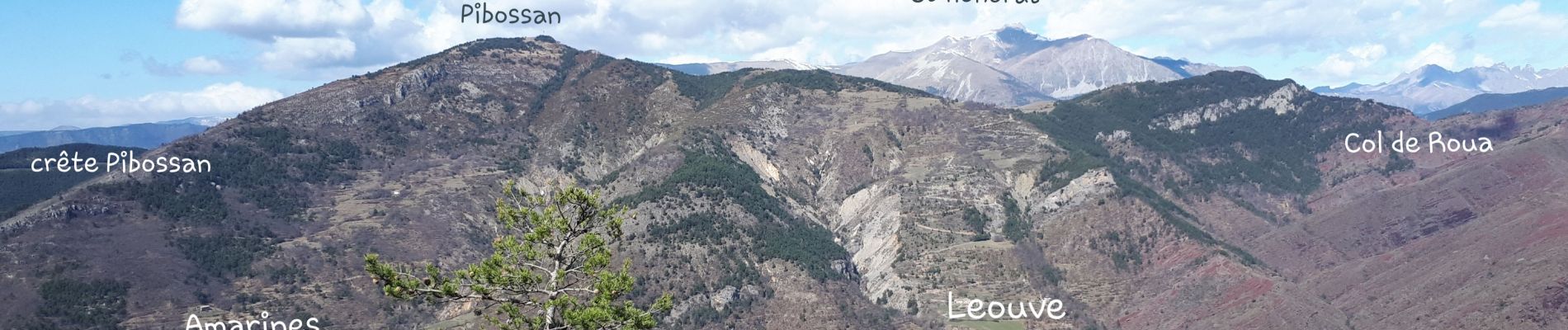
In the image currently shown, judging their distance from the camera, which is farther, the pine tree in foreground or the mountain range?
the mountain range

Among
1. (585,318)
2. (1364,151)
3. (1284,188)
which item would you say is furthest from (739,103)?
(585,318)

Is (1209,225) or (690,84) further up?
(690,84)

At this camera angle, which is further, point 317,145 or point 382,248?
point 317,145

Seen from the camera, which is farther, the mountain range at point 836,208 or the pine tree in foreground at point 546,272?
the mountain range at point 836,208

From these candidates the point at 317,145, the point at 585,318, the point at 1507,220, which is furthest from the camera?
the point at 317,145

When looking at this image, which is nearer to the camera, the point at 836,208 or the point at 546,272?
the point at 546,272

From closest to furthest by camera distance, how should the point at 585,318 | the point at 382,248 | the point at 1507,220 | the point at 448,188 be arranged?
the point at 585,318
the point at 1507,220
the point at 382,248
the point at 448,188

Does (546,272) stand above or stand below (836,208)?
above

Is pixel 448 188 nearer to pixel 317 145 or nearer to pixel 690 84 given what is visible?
pixel 317 145
